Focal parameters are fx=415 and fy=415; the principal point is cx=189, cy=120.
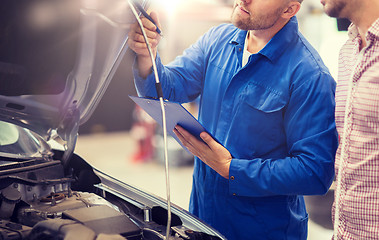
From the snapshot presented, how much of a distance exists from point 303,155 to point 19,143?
1118 mm

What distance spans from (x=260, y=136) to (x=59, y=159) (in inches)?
32.5

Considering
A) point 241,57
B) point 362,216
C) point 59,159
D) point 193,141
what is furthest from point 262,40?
point 59,159

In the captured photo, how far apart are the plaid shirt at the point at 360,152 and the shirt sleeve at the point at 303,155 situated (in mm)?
137

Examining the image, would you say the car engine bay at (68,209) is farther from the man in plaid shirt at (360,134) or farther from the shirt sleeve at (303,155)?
the man in plaid shirt at (360,134)

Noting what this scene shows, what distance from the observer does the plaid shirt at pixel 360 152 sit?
1165 mm

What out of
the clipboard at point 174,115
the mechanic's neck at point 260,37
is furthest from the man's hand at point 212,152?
the mechanic's neck at point 260,37

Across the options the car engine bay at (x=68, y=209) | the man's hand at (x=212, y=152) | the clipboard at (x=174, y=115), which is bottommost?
the car engine bay at (x=68, y=209)

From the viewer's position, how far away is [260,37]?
1691 mm

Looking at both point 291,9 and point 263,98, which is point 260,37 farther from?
point 263,98

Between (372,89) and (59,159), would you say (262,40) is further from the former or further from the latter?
(59,159)

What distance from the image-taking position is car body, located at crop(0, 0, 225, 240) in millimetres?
1283

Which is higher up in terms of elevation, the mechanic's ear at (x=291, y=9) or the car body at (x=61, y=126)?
the mechanic's ear at (x=291, y=9)

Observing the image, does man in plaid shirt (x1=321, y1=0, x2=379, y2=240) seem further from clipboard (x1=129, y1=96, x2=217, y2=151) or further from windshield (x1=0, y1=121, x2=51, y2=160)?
windshield (x1=0, y1=121, x2=51, y2=160)

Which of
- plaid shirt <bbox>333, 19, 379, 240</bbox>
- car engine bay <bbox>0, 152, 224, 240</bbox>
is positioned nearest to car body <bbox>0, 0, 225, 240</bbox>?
car engine bay <bbox>0, 152, 224, 240</bbox>
